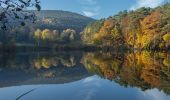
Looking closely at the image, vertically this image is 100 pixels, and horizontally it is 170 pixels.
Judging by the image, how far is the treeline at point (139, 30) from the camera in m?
97.5

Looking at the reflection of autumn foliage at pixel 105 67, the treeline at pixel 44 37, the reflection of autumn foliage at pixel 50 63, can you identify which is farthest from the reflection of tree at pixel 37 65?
the treeline at pixel 44 37

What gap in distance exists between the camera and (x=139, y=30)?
10888cm

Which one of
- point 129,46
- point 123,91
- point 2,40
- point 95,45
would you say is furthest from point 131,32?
point 123,91

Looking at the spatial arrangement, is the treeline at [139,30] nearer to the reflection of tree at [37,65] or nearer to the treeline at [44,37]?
the treeline at [44,37]

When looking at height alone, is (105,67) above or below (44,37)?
below

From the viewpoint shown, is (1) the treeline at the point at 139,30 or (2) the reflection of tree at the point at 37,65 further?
(1) the treeline at the point at 139,30

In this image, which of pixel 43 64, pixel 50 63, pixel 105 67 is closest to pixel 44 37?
pixel 50 63

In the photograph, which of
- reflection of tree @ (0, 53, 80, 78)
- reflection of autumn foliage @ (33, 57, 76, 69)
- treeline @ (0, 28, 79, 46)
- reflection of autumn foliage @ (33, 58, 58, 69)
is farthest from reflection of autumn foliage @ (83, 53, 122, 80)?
treeline @ (0, 28, 79, 46)

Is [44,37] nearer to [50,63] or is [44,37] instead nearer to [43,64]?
[50,63]

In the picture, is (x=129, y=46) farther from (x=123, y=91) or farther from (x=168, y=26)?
(x=123, y=91)

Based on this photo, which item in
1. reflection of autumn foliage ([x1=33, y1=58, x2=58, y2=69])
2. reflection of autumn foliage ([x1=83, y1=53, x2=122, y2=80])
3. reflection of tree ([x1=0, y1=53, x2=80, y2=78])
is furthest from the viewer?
reflection of autumn foliage ([x1=33, y1=58, x2=58, y2=69])

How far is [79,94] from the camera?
19.8 metres

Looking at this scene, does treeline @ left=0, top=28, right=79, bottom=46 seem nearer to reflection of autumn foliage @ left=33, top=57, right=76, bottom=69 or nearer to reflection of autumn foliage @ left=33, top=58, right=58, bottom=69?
reflection of autumn foliage @ left=33, top=57, right=76, bottom=69

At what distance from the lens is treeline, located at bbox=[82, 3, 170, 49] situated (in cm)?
9750
